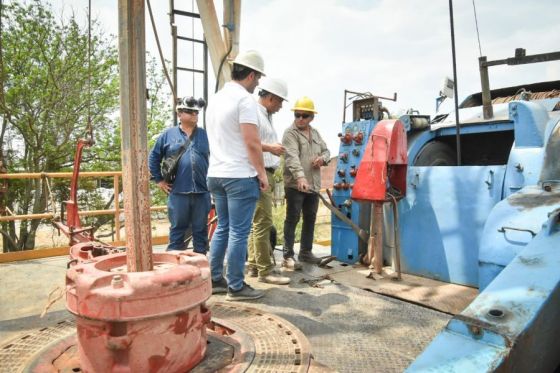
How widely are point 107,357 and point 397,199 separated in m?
3.19

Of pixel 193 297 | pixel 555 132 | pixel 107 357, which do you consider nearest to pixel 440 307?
pixel 555 132

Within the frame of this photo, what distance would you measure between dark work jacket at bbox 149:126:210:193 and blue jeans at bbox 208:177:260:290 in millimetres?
535

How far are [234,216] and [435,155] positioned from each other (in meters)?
2.67

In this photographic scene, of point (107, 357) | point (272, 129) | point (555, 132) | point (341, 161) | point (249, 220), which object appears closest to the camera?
point (107, 357)

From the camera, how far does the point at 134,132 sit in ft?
4.91

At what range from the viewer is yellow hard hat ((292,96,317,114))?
14.3 feet

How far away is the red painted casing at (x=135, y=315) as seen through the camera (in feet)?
4.54

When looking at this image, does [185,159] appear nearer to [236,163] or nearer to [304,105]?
[236,163]

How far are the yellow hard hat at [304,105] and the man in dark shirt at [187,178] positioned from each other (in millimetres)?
1066

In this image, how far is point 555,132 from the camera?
86.4 inches

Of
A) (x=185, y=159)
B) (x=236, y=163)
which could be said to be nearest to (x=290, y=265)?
(x=185, y=159)

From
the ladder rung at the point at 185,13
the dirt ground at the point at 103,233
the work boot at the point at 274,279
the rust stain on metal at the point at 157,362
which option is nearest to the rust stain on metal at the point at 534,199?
the rust stain on metal at the point at 157,362

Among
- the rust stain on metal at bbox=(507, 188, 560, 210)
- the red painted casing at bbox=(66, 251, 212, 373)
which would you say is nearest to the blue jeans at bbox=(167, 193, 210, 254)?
the red painted casing at bbox=(66, 251, 212, 373)

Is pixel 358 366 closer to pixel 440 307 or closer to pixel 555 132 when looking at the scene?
pixel 440 307
